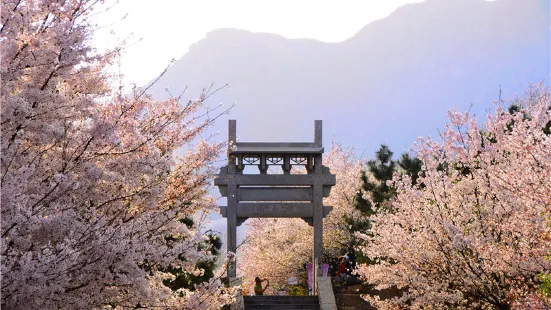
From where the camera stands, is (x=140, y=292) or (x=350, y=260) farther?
(x=350, y=260)

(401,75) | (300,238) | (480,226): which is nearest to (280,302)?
(300,238)

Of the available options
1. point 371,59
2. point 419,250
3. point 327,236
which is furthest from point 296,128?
point 419,250

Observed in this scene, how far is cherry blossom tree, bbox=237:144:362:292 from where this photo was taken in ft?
69.3

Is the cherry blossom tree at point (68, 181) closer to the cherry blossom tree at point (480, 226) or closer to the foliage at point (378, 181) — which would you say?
the cherry blossom tree at point (480, 226)

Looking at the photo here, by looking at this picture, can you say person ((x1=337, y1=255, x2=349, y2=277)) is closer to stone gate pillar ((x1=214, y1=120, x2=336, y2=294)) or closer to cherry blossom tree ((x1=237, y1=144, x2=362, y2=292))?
cherry blossom tree ((x1=237, y1=144, x2=362, y2=292))

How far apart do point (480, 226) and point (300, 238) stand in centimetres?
1364

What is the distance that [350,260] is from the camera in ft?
64.5

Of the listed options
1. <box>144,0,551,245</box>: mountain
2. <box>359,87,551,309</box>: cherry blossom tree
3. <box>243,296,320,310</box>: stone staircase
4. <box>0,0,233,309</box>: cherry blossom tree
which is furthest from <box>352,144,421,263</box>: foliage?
<box>144,0,551,245</box>: mountain

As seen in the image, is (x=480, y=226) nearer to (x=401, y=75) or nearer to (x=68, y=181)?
(x=68, y=181)

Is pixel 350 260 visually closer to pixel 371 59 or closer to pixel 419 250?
pixel 419 250

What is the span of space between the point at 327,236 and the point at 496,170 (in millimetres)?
12979

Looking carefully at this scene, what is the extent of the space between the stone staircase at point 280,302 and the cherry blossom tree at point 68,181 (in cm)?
979

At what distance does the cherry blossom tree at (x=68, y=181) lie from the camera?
405 cm

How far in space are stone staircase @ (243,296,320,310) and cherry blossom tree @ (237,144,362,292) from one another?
4.85 metres
